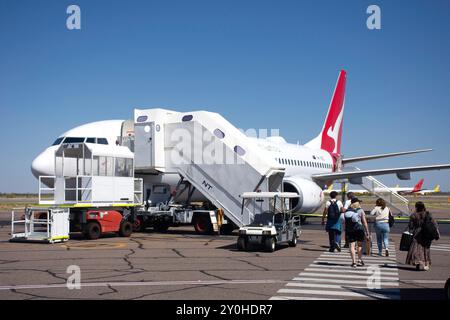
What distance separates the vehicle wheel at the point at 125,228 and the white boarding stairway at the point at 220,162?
295 centimetres

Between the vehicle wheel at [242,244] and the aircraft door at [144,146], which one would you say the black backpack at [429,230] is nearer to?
the vehicle wheel at [242,244]

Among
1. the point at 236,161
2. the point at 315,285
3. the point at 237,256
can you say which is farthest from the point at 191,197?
the point at 315,285

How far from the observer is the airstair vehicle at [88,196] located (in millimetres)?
17531

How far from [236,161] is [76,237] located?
662cm

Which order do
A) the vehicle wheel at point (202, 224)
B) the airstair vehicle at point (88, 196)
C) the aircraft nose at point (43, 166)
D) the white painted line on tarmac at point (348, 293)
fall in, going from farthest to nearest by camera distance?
the vehicle wheel at point (202, 224) → the aircraft nose at point (43, 166) → the airstair vehicle at point (88, 196) → the white painted line on tarmac at point (348, 293)

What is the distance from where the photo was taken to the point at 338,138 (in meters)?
39.7

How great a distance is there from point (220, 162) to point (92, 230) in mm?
5407

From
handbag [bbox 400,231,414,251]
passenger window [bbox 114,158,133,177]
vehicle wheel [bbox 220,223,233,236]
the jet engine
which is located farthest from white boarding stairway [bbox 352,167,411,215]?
handbag [bbox 400,231,414,251]

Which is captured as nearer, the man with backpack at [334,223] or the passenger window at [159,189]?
the man with backpack at [334,223]

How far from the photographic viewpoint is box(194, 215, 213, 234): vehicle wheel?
828 inches

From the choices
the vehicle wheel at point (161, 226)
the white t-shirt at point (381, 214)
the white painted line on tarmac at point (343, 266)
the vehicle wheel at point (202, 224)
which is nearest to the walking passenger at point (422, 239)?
the white painted line on tarmac at point (343, 266)

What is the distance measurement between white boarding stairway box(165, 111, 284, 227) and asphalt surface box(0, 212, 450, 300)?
3046mm

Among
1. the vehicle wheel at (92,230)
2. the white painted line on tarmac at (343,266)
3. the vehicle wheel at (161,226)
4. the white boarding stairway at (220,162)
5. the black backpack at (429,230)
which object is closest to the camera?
the black backpack at (429,230)

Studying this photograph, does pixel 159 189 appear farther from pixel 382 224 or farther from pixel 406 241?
pixel 406 241
